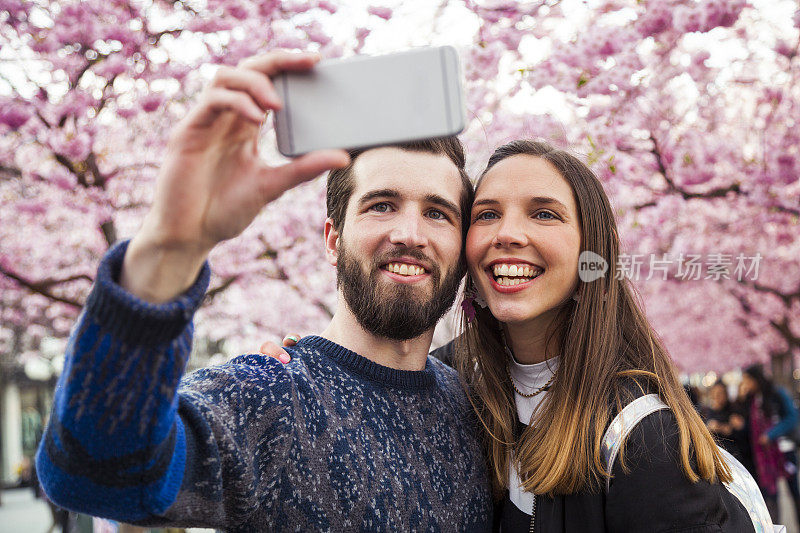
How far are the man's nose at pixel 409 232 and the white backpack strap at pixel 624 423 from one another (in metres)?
0.86

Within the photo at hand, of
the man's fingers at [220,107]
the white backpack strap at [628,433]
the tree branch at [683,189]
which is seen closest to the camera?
the man's fingers at [220,107]

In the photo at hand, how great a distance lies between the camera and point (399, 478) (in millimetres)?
2146

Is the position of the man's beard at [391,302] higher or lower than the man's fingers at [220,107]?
lower

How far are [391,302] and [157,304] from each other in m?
1.15

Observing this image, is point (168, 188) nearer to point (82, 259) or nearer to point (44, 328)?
point (82, 259)

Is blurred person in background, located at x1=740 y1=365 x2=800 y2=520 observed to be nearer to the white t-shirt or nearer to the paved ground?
the white t-shirt

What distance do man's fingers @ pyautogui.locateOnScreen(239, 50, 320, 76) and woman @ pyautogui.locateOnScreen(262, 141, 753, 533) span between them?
128 centimetres

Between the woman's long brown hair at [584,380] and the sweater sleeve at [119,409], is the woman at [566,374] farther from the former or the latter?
the sweater sleeve at [119,409]

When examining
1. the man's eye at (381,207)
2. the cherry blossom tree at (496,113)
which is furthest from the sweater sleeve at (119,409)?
the cherry blossom tree at (496,113)

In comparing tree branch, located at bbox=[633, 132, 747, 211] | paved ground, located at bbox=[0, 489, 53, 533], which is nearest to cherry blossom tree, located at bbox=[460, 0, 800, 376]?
tree branch, located at bbox=[633, 132, 747, 211]

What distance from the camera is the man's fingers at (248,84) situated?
1.32 metres

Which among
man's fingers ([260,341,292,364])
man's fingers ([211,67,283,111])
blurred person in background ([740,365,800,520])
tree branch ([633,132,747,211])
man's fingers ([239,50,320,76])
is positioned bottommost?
blurred person in background ([740,365,800,520])

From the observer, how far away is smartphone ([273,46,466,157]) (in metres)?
1.38

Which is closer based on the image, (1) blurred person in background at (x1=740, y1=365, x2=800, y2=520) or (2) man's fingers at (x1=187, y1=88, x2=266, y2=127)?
(2) man's fingers at (x1=187, y1=88, x2=266, y2=127)
